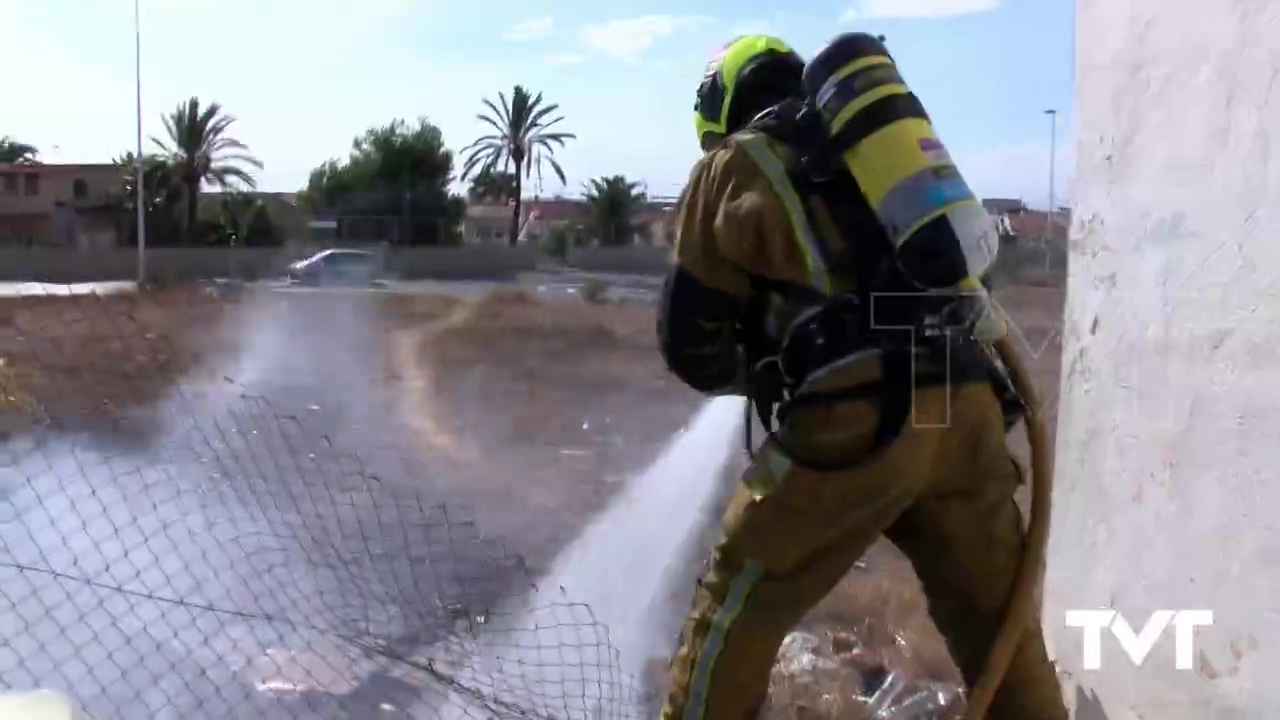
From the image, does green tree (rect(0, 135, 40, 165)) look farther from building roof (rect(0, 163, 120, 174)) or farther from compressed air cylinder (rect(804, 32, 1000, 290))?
compressed air cylinder (rect(804, 32, 1000, 290))

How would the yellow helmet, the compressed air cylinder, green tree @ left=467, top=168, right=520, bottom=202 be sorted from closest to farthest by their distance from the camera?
the compressed air cylinder < the yellow helmet < green tree @ left=467, top=168, right=520, bottom=202

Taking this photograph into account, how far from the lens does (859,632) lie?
4031mm

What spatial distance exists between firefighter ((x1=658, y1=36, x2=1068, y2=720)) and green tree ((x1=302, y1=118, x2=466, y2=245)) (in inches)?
1420

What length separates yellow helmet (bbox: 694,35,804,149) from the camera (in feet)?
8.48

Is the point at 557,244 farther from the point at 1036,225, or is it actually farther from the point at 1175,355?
the point at 1175,355

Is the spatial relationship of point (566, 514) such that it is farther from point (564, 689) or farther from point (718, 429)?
point (564, 689)

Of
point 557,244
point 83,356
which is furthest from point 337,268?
point 83,356

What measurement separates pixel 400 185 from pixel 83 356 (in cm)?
3399

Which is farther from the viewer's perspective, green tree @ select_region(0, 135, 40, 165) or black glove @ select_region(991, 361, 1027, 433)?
green tree @ select_region(0, 135, 40, 165)

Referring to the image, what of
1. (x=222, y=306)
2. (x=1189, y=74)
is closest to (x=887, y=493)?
(x=1189, y=74)

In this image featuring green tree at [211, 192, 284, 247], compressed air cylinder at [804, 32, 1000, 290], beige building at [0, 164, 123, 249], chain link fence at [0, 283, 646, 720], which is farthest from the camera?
beige building at [0, 164, 123, 249]

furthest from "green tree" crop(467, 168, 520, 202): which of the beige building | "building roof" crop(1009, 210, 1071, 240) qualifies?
"building roof" crop(1009, 210, 1071, 240)

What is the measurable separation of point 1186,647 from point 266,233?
2511 centimetres

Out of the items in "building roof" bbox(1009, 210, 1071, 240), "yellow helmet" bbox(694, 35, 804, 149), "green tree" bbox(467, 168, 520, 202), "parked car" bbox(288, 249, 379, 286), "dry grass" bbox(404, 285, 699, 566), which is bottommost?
"dry grass" bbox(404, 285, 699, 566)
